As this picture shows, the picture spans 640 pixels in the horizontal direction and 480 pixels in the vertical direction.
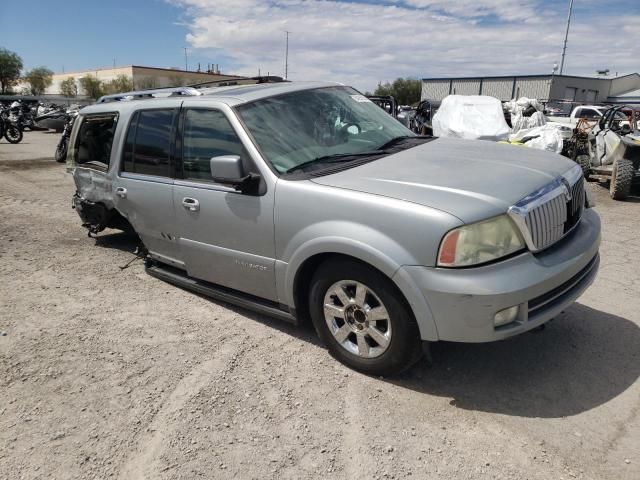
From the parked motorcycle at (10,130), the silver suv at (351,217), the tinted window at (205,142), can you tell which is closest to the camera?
the silver suv at (351,217)

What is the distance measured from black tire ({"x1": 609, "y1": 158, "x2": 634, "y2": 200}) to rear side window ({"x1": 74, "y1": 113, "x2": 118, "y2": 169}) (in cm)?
835

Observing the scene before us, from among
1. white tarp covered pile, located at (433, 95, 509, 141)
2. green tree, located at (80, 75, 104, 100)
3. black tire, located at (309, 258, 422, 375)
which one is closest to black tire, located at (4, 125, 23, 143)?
white tarp covered pile, located at (433, 95, 509, 141)

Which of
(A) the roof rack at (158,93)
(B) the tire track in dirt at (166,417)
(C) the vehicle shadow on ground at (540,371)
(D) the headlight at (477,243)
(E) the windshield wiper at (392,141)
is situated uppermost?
(A) the roof rack at (158,93)

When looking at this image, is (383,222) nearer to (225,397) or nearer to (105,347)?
(225,397)

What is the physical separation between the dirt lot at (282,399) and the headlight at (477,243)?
35.5 inches

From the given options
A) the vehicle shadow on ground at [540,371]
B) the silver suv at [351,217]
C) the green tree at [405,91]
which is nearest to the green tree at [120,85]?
the green tree at [405,91]

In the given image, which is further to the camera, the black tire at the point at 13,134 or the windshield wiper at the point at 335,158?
the black tire at the point at 13,134

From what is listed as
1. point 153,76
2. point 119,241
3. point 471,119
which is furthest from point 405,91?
point 119,241

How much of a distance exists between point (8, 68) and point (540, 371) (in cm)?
9992

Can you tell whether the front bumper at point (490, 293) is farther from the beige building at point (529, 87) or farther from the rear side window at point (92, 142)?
the beige building at point (529, 87)

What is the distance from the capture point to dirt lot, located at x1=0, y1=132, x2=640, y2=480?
2418mm

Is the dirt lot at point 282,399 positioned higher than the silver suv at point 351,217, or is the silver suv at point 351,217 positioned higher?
the silver suv at point 351,217

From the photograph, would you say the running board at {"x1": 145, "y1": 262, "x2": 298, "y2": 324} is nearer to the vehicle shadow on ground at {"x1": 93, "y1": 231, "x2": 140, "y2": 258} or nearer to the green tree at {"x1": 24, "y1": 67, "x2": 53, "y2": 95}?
the vehicle shadow on ground at {"x1": 93, "y1": 231, "x2": 140, "y2": 258}

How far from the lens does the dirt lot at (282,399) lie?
2418mm
